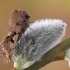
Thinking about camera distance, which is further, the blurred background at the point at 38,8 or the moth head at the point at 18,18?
the blurred background at the point at 38,8

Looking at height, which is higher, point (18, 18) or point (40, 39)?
point (18, 18)

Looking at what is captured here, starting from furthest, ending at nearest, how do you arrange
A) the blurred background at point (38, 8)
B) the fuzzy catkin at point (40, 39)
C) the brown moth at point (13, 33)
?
the blurred background at point (38, 8) < the brown moth at point (13, 33) < the fuzzy catkin at point (40, 39)

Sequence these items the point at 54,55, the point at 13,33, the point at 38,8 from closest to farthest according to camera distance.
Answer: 1. the point at 54,55
2. the point at 13,33
3. the point at 38,8

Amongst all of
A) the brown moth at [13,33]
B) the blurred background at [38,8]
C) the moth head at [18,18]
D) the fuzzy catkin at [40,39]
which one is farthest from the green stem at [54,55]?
the blurred background at [38,8]

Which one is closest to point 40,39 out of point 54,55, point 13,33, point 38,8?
point 54,55

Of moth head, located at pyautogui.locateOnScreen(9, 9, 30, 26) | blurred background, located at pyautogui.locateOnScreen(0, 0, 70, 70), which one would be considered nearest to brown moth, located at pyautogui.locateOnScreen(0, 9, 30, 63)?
moth head, located at pyautogui.locateOnScreen(9, 9, 30, 26)

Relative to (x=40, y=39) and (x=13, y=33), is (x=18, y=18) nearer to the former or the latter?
(x=13, y=33)

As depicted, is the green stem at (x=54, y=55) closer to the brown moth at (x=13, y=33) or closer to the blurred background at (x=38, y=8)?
the brown moth at (x=13, y=33)
